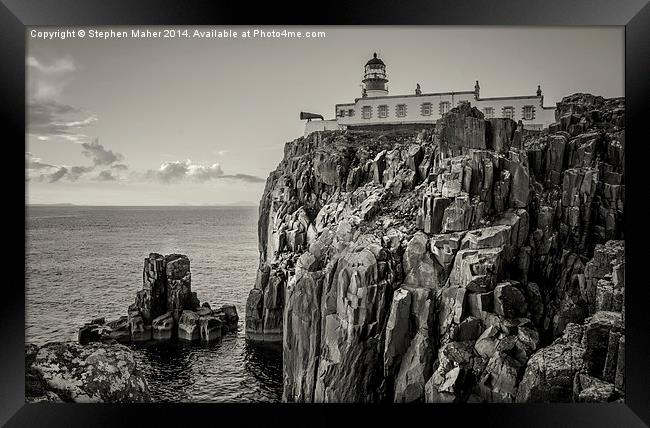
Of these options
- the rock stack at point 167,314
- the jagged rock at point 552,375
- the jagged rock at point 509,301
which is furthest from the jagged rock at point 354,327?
the rock stack at point 167,314

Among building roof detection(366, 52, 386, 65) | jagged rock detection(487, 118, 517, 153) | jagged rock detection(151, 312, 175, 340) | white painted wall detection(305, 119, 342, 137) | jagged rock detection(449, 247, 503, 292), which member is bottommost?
jagged rock detection(151, 312, 175, 340)

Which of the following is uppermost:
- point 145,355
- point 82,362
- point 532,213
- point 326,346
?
point 532,213

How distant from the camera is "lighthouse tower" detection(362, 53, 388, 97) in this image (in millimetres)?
7719

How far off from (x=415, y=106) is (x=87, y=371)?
6.61 meters

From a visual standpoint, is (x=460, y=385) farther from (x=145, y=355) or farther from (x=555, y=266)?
(x=145, y=355)

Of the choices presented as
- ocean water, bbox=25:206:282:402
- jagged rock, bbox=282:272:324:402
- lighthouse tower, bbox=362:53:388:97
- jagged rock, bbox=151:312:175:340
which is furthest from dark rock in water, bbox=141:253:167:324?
lighthouse tower, bbox=362:53:388:97

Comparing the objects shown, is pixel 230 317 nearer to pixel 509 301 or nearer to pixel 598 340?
pixel 509 301

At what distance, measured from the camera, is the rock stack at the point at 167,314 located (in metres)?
9.88

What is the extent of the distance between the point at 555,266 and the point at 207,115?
22.3ft

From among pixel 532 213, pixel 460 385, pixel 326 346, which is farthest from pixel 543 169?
pixel 326 346

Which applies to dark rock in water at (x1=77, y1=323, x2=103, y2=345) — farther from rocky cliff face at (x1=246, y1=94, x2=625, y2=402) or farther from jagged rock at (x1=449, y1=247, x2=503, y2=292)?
jagged rock at (x1=449, y1=247, x2=503, y2=292)

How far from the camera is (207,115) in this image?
8.61m
